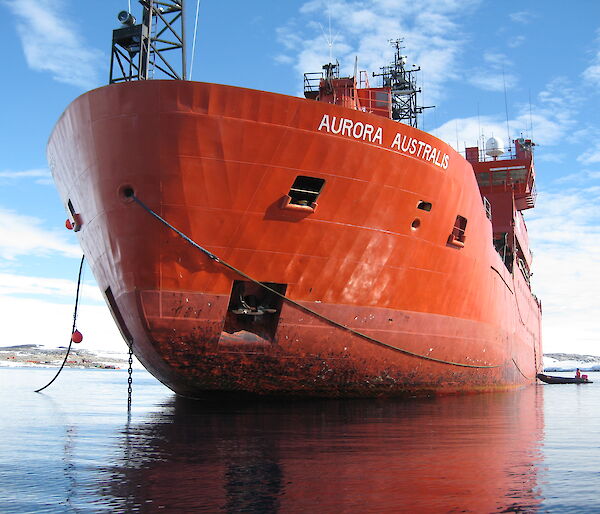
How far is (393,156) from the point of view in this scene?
11383 mm

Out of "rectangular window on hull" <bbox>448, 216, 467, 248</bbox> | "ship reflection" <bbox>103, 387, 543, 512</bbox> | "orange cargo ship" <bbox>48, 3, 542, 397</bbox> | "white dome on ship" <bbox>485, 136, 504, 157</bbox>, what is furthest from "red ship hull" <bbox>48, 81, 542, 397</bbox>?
"white dome on ship" <bbox>485, 136, 504, 157</bbox>

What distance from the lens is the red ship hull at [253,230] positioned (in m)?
9.96

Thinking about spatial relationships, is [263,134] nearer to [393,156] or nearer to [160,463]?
[393,156]

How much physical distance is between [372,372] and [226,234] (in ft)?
13.0

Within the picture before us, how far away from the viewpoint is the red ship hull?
392 inches

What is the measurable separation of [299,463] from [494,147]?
76.1ft

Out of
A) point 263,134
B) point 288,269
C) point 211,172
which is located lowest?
point 288,269

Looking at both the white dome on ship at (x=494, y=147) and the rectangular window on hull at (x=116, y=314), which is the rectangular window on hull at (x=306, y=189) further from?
the white dome on ship at (x=494, y=147)

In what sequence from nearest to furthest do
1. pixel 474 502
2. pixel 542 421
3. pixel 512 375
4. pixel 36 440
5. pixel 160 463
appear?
pixel 474 502 → pixel 160 463 → pixel 36 440 → pixel 542 421 → pixel 512 375

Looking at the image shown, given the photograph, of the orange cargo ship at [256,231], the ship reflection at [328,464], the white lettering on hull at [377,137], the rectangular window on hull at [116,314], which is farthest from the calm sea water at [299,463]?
the white lettering on hull at [377,137]

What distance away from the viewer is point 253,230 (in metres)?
10.2

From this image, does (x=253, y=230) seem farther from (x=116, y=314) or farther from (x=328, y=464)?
(x=328, y=464)

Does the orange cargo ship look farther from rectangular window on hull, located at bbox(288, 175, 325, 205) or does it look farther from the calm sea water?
the calm sea water

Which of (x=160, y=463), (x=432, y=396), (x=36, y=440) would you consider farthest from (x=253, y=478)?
(x=432, y=396)
